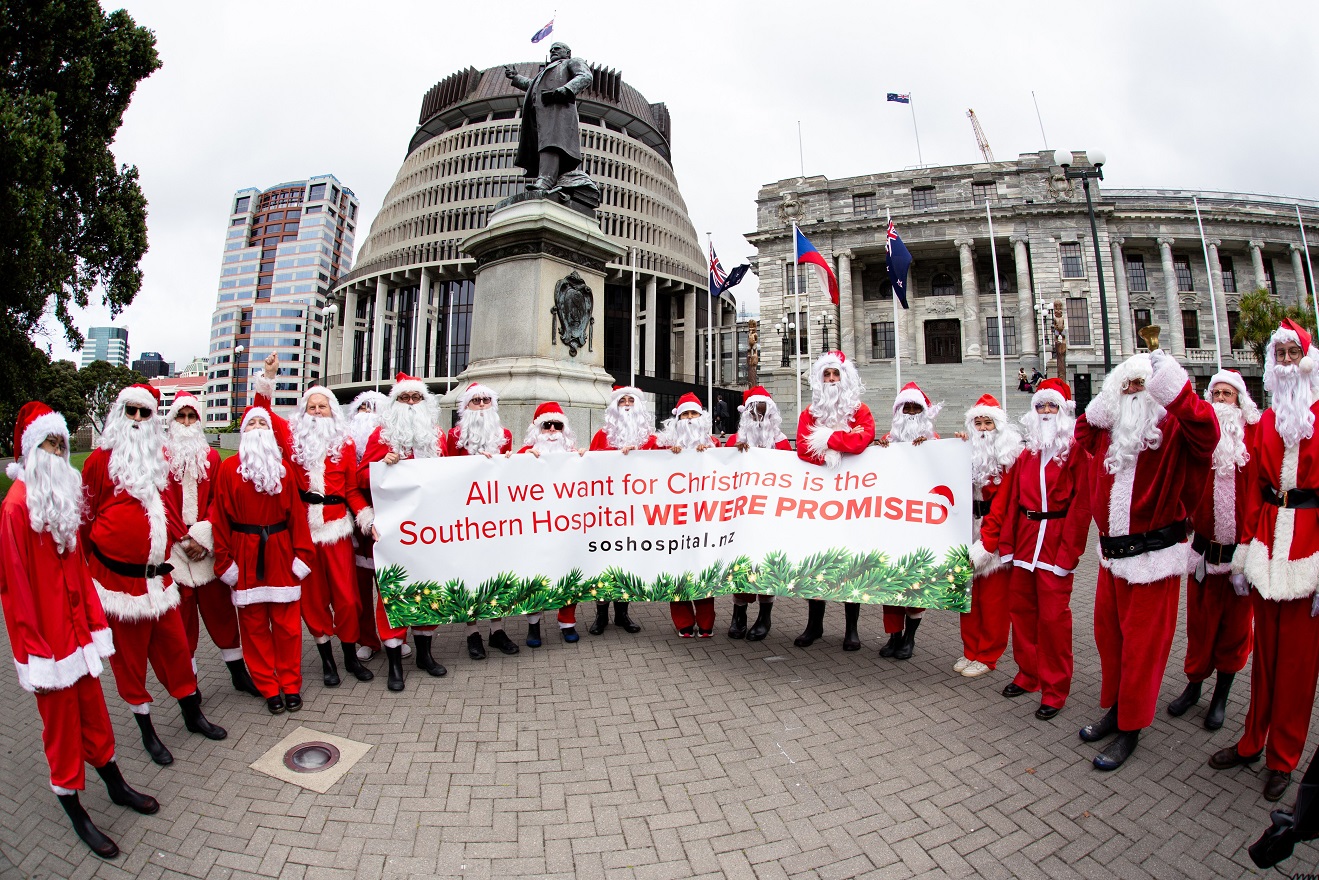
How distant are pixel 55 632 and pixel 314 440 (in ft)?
7.01

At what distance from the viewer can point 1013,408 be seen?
38.5 metres

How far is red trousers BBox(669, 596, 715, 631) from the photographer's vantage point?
18.1 ft

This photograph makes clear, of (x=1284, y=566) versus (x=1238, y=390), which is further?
(x=1238, y=390)

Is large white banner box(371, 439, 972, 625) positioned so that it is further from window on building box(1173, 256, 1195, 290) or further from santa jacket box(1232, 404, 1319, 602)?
window on building box(1173, 256, 1195, 290)

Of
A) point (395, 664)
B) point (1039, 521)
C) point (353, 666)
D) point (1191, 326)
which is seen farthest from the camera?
point (1191, 326)

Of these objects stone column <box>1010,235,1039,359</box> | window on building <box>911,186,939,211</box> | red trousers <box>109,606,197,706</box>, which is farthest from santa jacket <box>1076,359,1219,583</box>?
window on building <box>911,186,939,211</box>

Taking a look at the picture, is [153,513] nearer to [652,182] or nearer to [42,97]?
[42,97]

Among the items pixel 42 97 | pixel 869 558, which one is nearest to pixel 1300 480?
pixel 869 558

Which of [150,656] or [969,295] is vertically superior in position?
[969,295]

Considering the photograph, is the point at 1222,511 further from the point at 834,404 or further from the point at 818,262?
the point at 818,262

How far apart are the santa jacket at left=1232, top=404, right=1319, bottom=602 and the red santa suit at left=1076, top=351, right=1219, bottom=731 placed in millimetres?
269

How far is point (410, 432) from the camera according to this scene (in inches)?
207

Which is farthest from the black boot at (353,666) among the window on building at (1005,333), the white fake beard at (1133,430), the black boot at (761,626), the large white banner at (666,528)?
the window on building at (1005,333)

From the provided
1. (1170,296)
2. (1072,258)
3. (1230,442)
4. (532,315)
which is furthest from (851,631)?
(1170,296)
